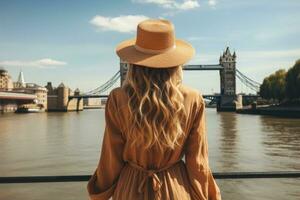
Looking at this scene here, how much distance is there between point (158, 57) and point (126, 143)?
1.28 ft

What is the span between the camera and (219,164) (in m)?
14.3

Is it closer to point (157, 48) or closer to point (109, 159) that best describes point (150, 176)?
point (109, 159)

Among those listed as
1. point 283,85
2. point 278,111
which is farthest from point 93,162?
point 283,85

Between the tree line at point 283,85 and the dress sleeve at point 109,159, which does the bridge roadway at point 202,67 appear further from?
the dress sleeve at point 109,159

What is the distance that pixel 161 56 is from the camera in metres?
1.75

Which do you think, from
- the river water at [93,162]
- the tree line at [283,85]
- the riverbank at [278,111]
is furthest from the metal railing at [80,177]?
the riverbank at [278,111]

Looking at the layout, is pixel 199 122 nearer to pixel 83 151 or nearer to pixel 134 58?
pixel 134 58

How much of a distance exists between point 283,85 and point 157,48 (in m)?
58.4

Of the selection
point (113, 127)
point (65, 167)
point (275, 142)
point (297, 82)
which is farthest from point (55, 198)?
point (297, 82)

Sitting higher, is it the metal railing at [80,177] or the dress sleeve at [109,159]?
the dress sleeve at [109,159]

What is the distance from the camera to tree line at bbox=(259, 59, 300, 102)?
47.1 m

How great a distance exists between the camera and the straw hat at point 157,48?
1741 mm

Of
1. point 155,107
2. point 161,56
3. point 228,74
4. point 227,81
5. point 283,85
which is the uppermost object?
point 228,74

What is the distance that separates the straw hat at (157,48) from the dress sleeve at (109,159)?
205 mm
